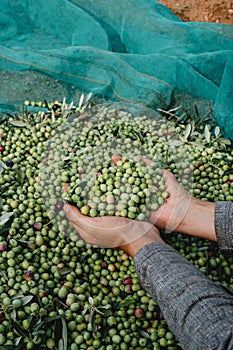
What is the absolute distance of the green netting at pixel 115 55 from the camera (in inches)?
115

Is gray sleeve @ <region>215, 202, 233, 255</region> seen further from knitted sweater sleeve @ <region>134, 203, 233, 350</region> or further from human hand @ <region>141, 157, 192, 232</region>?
knitted sweater sleeve @ <region>134, 203, 233, 350</region>

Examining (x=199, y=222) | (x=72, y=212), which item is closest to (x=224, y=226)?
(x=199, y=222)

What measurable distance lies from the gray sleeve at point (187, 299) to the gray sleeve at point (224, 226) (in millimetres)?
341

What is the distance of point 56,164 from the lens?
2.29 m

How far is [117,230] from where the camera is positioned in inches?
76.7

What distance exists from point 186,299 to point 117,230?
20.2 inches

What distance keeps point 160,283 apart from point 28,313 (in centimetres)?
59

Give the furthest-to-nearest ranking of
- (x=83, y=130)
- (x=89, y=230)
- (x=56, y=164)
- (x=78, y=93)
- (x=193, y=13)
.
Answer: (x=193, y=13) → (x=78, y=93) → (x=83, y=130) → (x=56, y=164) → (x=89, y=230)

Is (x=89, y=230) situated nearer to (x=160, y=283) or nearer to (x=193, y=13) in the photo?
(x=160, y=283)

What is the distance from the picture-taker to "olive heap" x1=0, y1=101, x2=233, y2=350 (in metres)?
1.80

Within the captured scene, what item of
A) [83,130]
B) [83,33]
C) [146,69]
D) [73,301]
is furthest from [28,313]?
[83,33]

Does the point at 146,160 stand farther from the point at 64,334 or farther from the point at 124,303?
the point at 64,334

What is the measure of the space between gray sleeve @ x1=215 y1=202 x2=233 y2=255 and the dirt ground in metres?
3.01

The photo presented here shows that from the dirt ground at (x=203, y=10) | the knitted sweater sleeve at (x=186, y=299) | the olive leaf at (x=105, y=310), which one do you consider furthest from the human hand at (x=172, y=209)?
the dirt ground at (x=203, y=10)
